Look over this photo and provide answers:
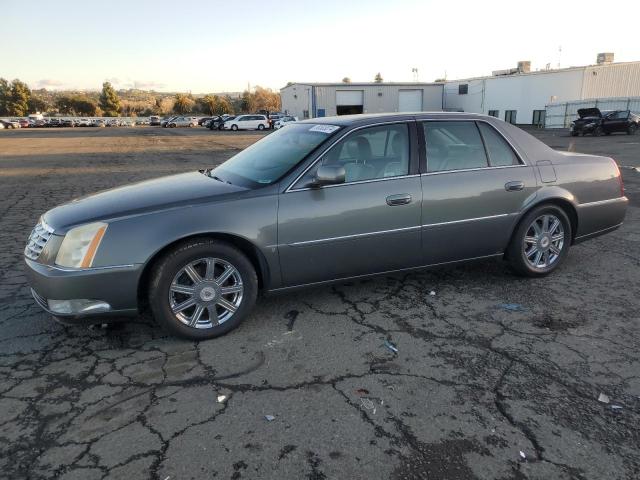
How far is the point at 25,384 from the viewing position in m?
3.09

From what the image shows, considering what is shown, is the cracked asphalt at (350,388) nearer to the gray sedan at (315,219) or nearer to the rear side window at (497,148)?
the gray sedan at (315,219)

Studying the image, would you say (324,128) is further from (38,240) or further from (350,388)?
(38,240)

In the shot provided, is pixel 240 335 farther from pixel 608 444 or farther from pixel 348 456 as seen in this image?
pixel 608 444

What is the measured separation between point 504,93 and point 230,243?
51.1 meters

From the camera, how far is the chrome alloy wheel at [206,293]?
139 inches

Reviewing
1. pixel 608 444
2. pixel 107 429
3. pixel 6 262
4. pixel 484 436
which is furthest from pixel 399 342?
pixel 6 262

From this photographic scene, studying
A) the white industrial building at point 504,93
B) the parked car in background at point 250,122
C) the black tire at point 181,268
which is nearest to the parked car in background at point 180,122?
the white industrial building at point 504,93

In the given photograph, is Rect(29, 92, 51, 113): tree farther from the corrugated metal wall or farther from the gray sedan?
the gray sedan

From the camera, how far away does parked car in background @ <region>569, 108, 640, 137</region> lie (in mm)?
27781

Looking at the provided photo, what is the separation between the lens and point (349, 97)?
2286 inches

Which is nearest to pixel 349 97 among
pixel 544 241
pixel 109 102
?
pixel 544 241

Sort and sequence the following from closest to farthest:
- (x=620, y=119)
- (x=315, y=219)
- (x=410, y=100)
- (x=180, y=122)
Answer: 1. (x=315, y=219)
2. (x=620, y=119)
3. (x=410, y=100)
4. (x=180, y=122)

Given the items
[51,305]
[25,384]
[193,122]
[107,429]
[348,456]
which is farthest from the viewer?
[193,122]

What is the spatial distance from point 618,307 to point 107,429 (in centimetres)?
400
